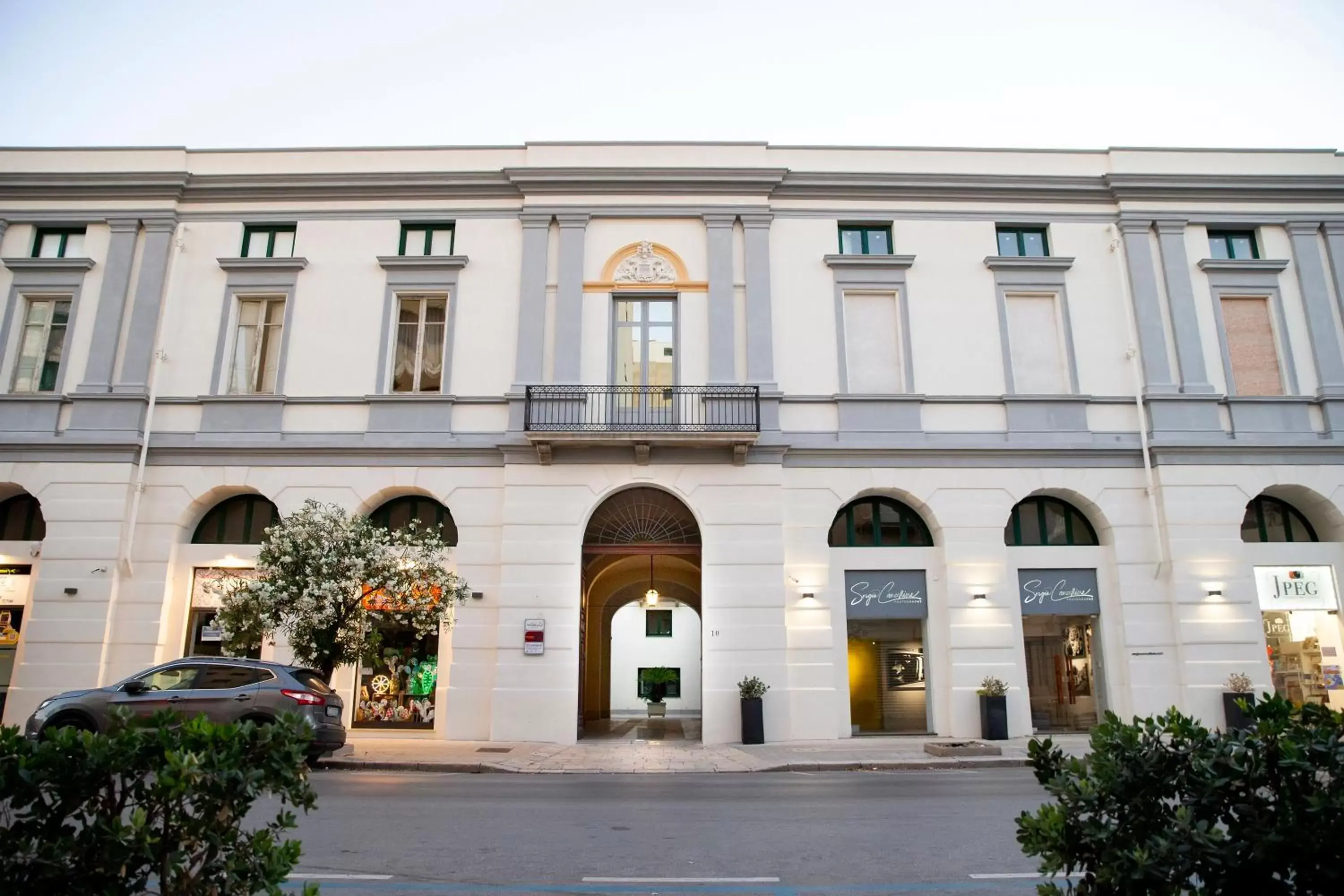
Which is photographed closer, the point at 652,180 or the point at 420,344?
the point at 420,344

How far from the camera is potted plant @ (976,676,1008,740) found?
16.6m

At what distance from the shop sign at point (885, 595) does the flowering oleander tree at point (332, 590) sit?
312 inches

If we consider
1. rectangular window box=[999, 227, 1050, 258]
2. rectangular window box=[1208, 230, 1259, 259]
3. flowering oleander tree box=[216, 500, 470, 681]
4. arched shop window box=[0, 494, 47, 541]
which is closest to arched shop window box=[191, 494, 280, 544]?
flowering oleander tree box=[216, 500, 470, 681]

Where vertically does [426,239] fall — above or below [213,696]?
above

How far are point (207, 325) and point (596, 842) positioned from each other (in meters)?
16.2

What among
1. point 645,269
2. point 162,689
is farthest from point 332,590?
point 645,269

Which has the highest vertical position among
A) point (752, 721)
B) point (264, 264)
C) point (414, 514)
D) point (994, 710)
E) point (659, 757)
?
point (264, 264)

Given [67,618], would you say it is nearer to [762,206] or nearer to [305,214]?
[305,214]

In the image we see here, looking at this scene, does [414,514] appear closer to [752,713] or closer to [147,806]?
[752,713]

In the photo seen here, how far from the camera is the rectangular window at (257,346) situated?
62.5 feet

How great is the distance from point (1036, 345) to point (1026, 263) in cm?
186

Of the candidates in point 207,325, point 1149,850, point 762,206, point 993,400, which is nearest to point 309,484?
point 207,325

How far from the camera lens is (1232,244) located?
19.9 meters

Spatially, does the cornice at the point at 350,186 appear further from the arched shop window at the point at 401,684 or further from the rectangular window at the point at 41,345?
the arched shop window at the point at 401,684
